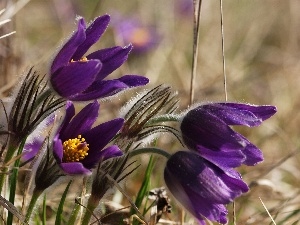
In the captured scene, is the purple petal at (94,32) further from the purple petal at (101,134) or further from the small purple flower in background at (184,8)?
the small purple flower in background at (184,8)

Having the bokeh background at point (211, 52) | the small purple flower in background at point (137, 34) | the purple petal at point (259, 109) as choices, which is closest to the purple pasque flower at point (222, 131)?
the purple petal at point (259, 109)

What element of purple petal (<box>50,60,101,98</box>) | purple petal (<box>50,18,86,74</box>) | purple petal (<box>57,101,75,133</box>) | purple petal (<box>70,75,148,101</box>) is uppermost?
purple petal (<box>50,18,86,74</box>)

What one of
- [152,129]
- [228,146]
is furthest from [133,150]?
[228,146]

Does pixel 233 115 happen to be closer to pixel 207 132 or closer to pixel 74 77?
pixel 207 132

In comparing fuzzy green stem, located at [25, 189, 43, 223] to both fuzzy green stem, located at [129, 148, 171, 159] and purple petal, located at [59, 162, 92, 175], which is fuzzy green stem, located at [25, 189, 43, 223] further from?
fuzzy green stem, located at [129, 148, 171, 159]

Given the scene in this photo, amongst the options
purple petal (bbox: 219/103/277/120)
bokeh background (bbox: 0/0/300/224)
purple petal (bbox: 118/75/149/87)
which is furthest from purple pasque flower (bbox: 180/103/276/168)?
bokeh background (bbox: 0/0/300/224)

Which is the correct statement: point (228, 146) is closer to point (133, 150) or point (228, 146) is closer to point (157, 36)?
point (133, 150)
